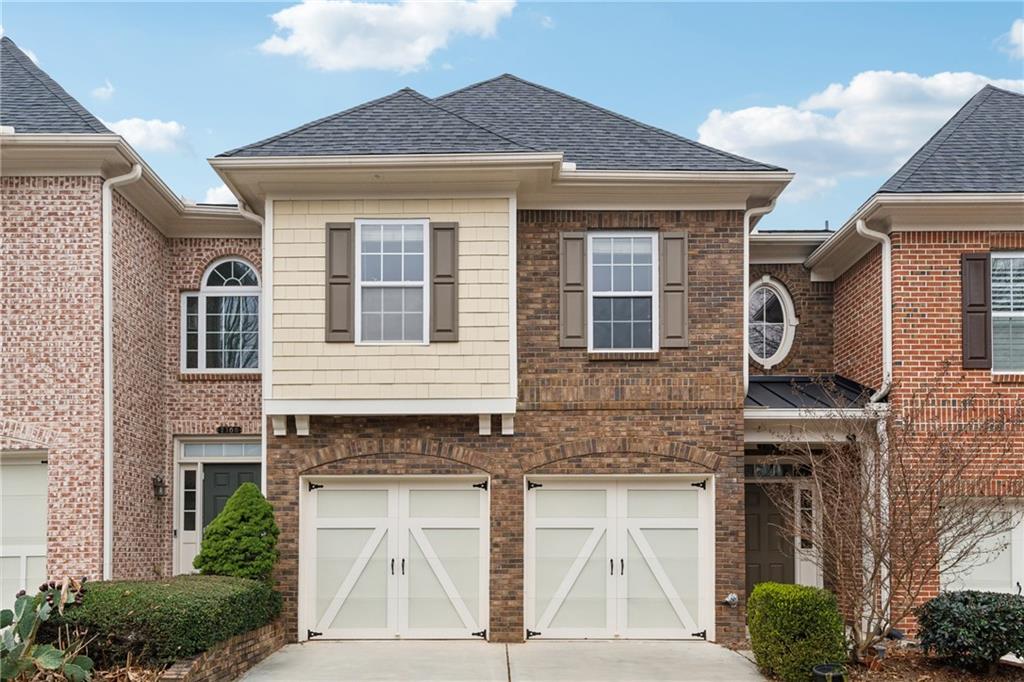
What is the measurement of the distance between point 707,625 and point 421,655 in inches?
138

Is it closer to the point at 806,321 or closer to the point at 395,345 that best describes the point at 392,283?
the point at 395,345

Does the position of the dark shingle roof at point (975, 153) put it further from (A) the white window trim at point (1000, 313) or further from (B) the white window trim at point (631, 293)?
(B) the white window trim at point (631, 293)

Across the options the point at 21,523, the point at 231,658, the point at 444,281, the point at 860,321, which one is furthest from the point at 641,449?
the point at 21,523

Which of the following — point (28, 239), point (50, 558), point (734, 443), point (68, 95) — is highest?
point (68, 95)

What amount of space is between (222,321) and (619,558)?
6.38 m

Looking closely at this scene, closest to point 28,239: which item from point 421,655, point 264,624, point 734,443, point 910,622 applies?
point 264,624

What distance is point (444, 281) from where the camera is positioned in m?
13.1

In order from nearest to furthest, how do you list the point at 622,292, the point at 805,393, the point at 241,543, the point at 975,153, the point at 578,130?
the point at 241,543 → the point at 622,292 → the point at 975,153 → the point at 578,130 → the point at 805,393

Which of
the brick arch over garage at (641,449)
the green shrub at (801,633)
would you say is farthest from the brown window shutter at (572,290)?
the green shrub at (801,633)

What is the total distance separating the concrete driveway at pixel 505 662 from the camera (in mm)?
11328

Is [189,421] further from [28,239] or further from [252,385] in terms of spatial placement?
[28,239]

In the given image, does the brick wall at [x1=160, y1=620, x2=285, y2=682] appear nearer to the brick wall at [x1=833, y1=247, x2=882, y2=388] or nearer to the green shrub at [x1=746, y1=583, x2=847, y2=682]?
the green shrub at [x1=746, y1=583, x2=847, y2=682]

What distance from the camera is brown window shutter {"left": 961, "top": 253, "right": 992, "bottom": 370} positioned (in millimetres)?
13648

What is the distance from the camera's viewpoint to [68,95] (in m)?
13.8
